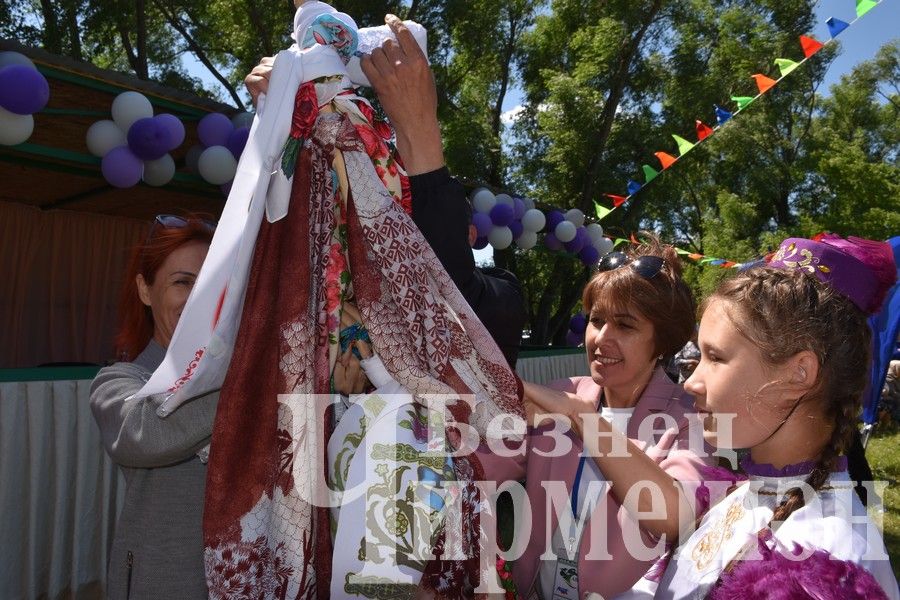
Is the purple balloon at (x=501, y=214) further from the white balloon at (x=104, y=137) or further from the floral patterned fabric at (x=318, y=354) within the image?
the floral patterned fabric at (x=318, y=354)

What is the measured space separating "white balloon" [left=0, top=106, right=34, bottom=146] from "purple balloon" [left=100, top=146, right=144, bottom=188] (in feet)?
1.96

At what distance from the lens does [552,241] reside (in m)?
9.15

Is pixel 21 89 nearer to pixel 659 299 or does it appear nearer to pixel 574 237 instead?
pixel 659 299

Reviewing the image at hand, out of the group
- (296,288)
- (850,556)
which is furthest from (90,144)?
(850,556)

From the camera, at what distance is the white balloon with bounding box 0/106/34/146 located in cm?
409

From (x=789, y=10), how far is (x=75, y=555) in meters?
19.8

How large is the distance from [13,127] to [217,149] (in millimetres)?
1345

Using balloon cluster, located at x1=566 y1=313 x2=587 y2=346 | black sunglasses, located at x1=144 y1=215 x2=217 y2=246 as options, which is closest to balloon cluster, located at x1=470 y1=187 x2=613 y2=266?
balloon cluster, located at x1=566 y1=313 x2=587 y2=346

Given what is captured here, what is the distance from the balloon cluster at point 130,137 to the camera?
4.81 m

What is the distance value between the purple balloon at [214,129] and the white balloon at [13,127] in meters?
1.24

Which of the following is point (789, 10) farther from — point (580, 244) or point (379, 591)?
point (379, 591)

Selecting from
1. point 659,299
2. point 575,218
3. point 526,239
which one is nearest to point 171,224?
point 659,299

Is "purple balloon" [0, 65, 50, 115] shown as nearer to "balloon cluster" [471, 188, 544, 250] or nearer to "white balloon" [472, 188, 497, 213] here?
"balloon cluster" [471, 188, 544, 250]

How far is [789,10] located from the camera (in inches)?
712
